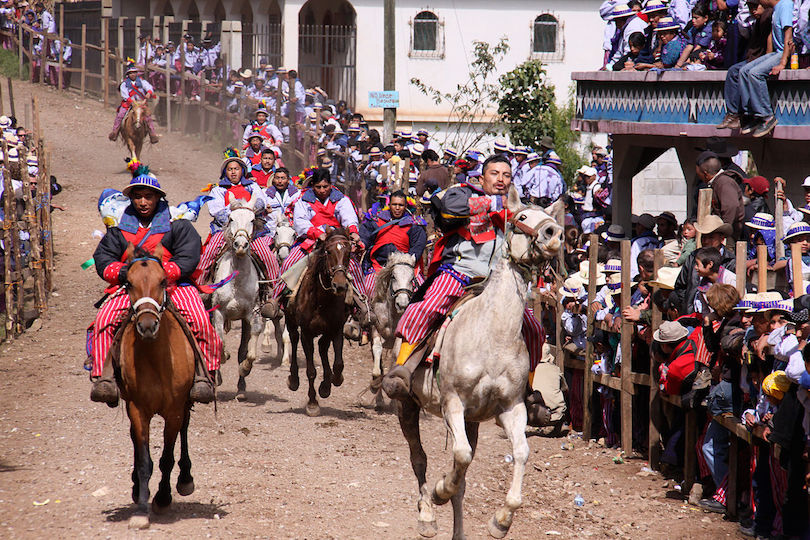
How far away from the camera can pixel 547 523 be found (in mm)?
9922

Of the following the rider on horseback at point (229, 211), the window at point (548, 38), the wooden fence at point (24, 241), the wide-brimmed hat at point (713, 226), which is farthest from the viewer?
the window at point (548, 38)

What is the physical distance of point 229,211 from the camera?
15102 millimetres

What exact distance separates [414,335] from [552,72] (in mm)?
28595

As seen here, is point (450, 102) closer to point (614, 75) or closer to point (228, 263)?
point (614, 75)

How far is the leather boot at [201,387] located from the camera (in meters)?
9.20

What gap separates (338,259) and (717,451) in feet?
16.3

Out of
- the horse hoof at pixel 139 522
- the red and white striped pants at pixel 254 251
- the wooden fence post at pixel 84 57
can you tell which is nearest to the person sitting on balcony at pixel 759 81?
the red and white striped pants at pixel 254 251

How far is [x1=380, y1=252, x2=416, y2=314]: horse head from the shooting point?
13.1 metres

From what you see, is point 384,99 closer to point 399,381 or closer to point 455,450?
point 399,381

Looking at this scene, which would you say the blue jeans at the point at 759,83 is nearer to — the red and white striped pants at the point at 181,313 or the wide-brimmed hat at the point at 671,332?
the wide-brimmed hat at the point at 671,332

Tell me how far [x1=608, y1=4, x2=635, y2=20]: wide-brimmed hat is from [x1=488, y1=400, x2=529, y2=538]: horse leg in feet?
33.9

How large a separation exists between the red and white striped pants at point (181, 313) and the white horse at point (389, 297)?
3.33 m

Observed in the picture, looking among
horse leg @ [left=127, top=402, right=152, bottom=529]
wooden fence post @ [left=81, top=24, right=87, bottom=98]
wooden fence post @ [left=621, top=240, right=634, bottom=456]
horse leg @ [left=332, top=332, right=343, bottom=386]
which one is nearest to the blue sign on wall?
horse leg @ [left=332, top=332, right=343, bottom=386]

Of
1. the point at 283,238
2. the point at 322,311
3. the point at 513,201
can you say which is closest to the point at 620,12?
the point at 283,238
